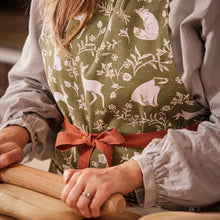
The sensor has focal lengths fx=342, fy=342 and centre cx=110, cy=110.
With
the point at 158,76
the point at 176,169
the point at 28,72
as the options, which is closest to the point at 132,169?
the point at 176,169

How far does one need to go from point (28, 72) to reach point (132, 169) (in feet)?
1.39

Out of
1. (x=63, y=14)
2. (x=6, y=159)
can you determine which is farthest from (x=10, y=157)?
(x=63, y=14)

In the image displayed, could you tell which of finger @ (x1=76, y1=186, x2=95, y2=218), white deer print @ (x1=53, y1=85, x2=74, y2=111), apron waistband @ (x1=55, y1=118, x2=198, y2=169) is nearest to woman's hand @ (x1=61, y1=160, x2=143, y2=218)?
finger @ (x1=76, y1=186, x2=95, y2=218)

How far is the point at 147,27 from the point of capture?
63 centimetres

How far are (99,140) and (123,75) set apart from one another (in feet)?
0.49

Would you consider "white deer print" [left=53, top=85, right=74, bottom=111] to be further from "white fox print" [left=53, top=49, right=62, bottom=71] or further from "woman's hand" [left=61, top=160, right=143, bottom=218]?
"woman's hand" [left=61, top=160, right=143, bottom=218]

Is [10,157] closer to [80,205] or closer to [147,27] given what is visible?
[80,205]

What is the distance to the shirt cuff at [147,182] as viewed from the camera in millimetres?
556

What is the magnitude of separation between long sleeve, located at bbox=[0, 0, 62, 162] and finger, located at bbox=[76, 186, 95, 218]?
0.93ft

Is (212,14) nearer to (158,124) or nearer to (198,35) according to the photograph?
(198,35)

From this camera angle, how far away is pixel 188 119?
658 millimetres

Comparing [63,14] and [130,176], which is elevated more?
[63,14]

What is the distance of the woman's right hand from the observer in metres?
0.63

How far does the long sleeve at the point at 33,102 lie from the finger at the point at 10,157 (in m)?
0.10
